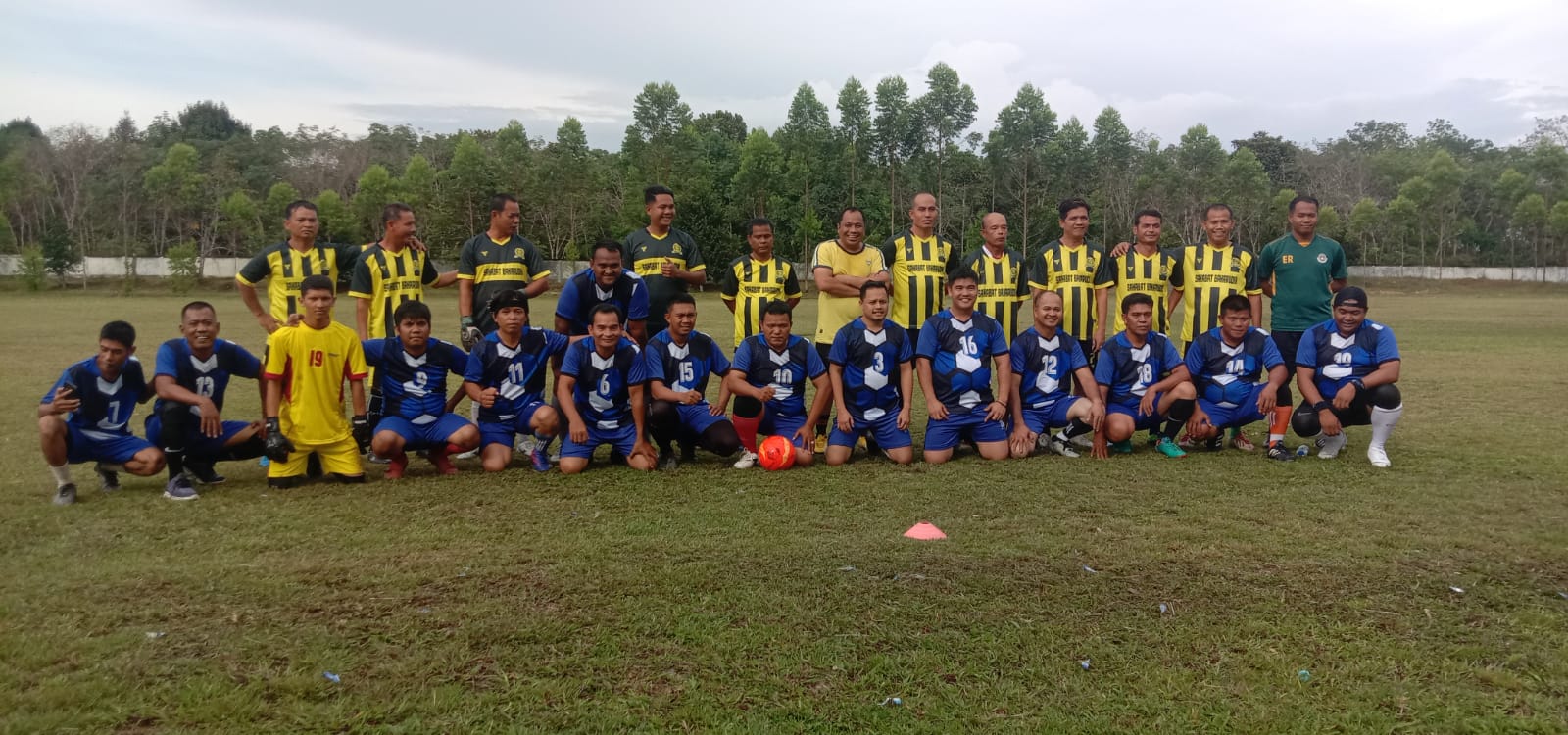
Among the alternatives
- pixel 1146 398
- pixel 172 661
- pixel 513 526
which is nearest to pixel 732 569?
pixel 513 526

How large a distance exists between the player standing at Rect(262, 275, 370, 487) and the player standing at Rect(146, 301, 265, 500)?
0.27 metres

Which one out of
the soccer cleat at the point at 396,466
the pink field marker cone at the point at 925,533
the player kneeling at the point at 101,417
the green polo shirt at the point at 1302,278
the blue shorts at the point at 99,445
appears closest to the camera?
the pink field marker cone at the point at 925,533

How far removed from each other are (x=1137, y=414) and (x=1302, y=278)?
6.55 ft

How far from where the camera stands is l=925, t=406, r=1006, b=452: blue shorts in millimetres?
6633

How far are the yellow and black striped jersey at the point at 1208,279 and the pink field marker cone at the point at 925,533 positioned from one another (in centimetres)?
384

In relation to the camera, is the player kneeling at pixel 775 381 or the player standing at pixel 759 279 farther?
the player standing at pixel 759 279

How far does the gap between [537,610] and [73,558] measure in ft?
8.12

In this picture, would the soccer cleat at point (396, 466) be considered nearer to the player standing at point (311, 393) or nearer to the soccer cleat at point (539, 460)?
the player standing at point (311, 393)

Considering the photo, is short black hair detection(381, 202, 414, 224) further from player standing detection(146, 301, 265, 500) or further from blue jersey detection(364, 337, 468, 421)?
player standing detection(146, 301, 265, 500)

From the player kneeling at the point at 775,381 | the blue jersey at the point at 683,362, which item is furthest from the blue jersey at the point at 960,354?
the blue jersey at the point at 683,362

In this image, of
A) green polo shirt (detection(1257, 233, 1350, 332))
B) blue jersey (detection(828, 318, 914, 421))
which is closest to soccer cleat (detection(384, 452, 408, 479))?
blue jersey (detection(828, 318, 914, 421))

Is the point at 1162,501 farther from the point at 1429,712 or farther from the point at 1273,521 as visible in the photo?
the point at 1429,712

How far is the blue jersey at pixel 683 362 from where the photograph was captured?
6.61 m

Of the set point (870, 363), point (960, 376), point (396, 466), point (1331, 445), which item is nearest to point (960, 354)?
point (960, 376)
